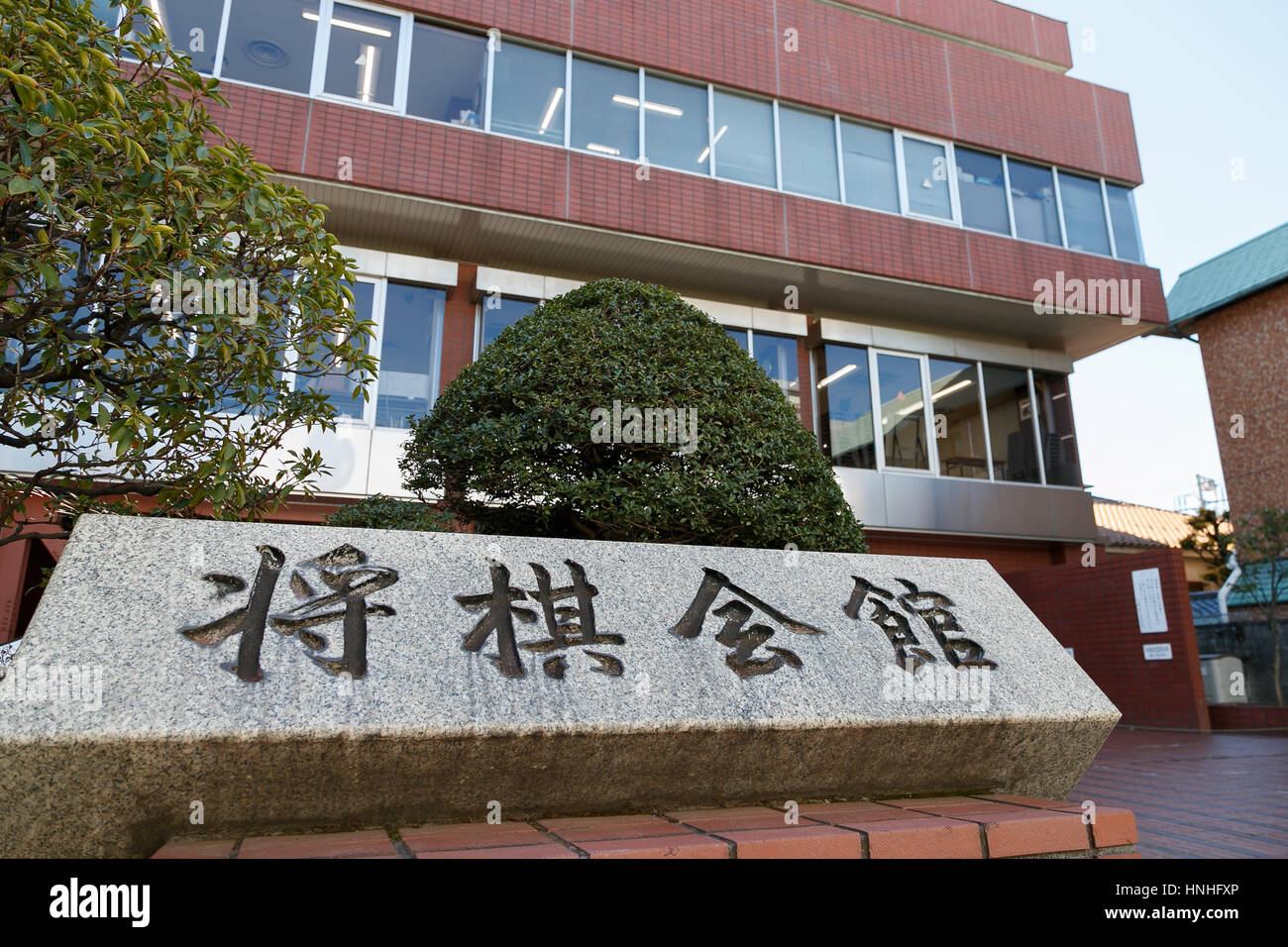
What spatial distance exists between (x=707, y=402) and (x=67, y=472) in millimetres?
2896

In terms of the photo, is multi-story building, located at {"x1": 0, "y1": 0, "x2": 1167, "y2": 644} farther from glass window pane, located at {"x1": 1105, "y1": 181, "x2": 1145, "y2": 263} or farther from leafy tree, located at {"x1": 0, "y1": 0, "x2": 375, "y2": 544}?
leafy tree, located at {"x1": 0, "y1": 0, "x2": 375, "y2": 544}

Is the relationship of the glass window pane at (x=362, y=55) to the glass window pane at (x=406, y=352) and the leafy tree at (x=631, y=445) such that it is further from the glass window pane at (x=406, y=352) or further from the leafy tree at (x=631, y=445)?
the leafy tree at (x=631, y=445)

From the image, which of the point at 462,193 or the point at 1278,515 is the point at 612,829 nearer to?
the point at 462,193

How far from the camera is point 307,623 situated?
249cm

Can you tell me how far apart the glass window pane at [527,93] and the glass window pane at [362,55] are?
47.8 inches

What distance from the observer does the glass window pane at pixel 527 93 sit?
386 inches

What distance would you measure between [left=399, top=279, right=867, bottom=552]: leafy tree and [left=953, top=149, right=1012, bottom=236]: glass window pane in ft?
30.6

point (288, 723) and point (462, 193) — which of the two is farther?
point (462, 193)

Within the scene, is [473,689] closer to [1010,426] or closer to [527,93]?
[527,93]

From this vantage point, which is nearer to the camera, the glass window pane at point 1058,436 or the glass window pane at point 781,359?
the glass window pane at point 781,359

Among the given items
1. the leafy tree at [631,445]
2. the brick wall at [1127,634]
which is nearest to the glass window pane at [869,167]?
the brick wall at [1127,634]

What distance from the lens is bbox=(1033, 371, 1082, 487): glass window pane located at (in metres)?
12.8
